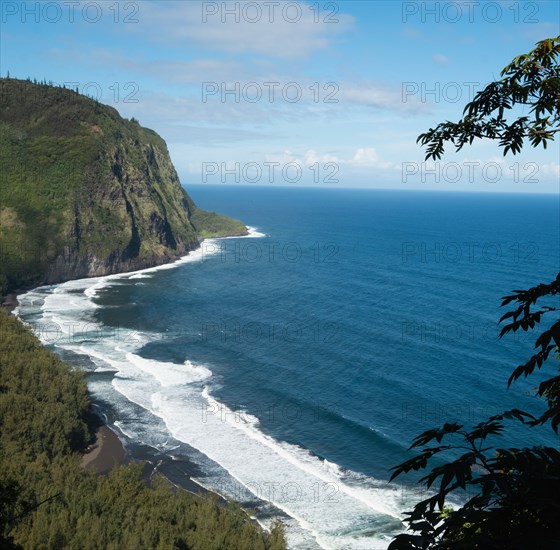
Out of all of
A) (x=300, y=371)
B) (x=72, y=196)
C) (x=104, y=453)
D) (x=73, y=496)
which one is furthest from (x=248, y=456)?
(x=72, y=196)

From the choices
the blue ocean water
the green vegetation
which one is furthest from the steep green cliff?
the green vegetation

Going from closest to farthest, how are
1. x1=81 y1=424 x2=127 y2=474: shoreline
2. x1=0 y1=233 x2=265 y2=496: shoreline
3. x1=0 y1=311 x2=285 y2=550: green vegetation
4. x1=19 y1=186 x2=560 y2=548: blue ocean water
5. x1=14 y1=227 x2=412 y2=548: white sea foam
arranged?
1. x1=0 y1=311 x2=285 y2=550: green vegetation
2. x1=14 y1=227 x2=412 y2=548: white sea foam
3. x1=0 y1=233 x2=265 y2=496: shoreline
4. x1=19 y1=186 x2=560 y2=548: blue ocean water
5. x1=81 y1=424 x2=127 y2=474: shoreline

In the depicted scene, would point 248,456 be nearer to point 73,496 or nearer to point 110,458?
point 110,458

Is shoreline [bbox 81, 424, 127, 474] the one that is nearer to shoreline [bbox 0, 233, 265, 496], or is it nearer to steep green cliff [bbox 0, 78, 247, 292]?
shoreline [bbox 0, 233, 265, 496]

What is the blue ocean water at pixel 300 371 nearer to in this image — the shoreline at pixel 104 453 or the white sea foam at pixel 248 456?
the white sea foam at pixel 248 456

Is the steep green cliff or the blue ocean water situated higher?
the steep green cliff

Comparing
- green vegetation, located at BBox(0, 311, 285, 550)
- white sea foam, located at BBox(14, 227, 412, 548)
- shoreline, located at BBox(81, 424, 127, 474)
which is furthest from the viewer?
shoreline, located at BBox(81, 424, 127, 474)
